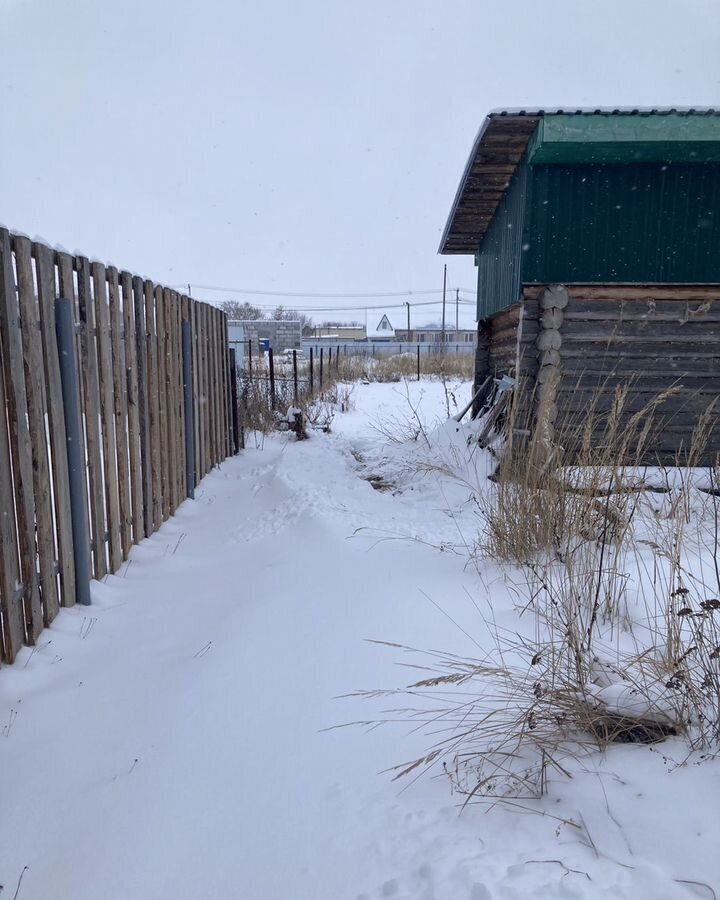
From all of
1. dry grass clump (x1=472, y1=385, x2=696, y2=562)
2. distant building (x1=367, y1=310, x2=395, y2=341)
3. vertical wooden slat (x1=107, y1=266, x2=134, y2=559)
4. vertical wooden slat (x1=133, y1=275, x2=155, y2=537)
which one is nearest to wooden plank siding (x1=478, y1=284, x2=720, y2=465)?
dry grass clump (x1=472, y1=385, x2=696, y2=562)

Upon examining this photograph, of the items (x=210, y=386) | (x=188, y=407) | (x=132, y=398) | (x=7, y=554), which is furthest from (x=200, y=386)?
(x=7, y=554)

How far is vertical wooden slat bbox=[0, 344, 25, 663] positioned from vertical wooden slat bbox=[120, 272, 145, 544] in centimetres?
148

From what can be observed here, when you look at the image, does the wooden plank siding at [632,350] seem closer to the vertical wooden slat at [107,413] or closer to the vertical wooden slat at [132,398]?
the vertical wooden slat at [132,398]

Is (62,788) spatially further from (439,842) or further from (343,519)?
(343,519)

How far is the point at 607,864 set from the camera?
126 cm

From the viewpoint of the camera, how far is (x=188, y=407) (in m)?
5.42

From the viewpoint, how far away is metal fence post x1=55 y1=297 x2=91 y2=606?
9.74 ft

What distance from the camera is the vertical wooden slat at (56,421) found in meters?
2.73

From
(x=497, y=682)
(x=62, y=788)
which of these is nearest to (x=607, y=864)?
(x=497, y=682)

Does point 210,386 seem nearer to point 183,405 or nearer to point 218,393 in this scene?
point 218,393

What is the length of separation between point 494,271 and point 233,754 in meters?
7.98

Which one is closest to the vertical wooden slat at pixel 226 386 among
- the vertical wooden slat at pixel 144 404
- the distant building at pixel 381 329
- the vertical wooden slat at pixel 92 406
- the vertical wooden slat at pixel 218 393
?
the vertical wooden slat at pixel 218 393

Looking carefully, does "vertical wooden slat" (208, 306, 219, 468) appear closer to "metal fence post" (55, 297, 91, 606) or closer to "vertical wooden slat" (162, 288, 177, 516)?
"vertical wooden slat" (162, 288, 177, 516)

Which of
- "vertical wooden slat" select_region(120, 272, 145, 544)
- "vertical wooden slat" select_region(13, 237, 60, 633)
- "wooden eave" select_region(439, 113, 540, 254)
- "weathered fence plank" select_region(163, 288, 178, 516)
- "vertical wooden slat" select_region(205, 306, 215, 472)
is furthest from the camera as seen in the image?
"vertical wooden slat" select_region(205, 306, 215, 472)
